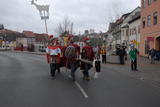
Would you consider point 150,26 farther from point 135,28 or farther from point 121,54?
point 135,28

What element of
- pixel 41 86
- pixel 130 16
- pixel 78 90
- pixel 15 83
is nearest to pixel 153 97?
pixel 78 90

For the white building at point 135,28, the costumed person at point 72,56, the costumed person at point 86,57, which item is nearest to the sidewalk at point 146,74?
the costumed person at point 86,57

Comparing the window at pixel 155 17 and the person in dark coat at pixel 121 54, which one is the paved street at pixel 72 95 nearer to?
the person in dark coat at pixel 121 54

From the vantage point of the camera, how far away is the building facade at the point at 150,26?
81.6ft

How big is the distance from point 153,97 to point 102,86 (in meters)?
1.90

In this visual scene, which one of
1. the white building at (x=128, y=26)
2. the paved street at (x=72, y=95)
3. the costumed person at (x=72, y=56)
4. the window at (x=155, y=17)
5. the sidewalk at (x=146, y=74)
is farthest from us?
the white building at (x=128, y=26)

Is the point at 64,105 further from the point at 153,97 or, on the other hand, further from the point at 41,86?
the point at 153,97

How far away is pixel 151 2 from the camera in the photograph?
1049 inches

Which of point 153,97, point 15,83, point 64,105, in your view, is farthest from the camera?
point 15,83

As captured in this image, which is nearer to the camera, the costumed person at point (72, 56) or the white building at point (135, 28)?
the costumed person at point (72, 56)

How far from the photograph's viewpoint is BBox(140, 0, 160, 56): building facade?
81.6 ft

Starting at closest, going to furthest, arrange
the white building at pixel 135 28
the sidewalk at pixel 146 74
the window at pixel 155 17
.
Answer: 1. the sidewalk at pixel 146 74
2. the window at pixel 155 17
3. the white building at pixel 135 28

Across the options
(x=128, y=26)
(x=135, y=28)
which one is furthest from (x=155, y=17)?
(x=128, y=26)

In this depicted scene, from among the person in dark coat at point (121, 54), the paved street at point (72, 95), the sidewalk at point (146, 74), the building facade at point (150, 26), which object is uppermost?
the building facade at point (150, 26)
